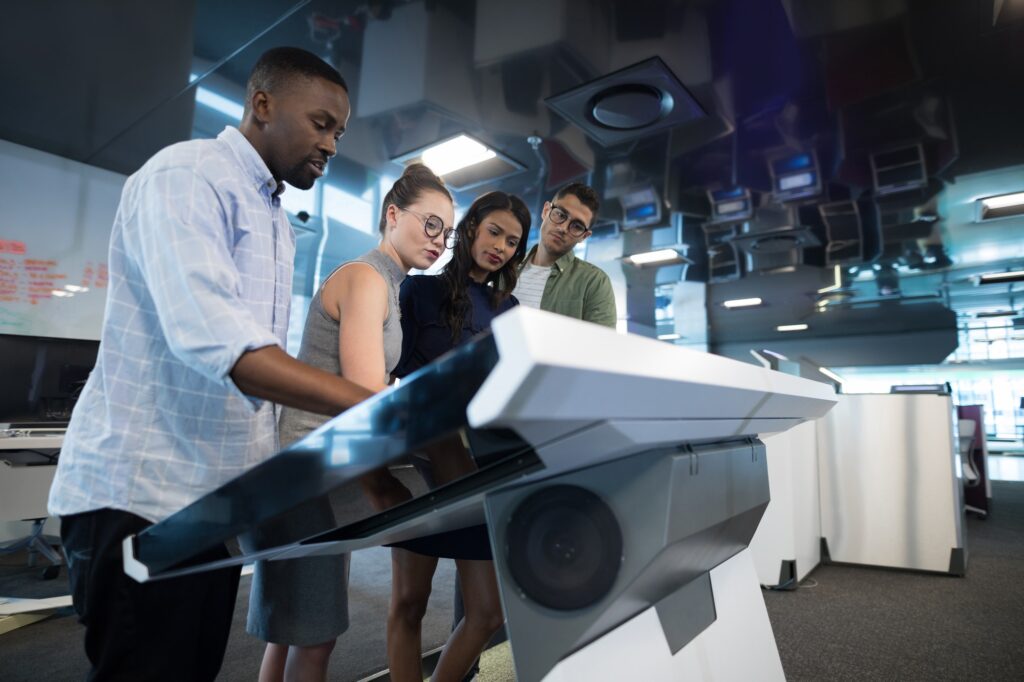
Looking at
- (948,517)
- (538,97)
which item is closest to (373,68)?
(538,97)

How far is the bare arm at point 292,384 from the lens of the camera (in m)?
0.64

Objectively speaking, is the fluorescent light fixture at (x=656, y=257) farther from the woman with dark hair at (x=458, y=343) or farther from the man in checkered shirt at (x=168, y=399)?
the man in checkered shirt at (x=168, y=399)

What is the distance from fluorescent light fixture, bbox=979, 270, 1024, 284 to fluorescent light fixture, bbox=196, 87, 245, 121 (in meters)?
9.13

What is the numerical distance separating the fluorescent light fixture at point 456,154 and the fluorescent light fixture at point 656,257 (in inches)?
121

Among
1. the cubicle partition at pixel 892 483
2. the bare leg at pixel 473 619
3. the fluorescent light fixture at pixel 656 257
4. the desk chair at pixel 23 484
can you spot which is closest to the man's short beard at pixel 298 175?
the bare leg at pixel 473 619

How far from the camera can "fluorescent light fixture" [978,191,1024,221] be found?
213 inches

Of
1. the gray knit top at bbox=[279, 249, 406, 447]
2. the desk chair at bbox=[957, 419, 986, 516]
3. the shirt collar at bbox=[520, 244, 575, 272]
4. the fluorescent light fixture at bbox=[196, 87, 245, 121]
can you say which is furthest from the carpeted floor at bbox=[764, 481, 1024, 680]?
the fluorescent light fixture at bbox=[196, 87, 245, 121]

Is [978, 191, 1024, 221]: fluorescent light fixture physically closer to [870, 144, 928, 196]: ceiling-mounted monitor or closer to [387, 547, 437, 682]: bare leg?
[870, 144, 928, 196]: ceiling-mounted monitor

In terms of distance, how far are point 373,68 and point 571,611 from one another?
11.5 ft

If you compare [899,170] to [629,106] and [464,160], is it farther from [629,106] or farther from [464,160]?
[464,160]

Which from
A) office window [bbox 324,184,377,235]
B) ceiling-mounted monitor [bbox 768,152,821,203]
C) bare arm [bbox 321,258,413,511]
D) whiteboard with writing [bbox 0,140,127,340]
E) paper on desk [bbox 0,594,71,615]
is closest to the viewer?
bare arm [bbox 321,258,413,511]

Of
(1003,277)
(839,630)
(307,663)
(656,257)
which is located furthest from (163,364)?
(1003,277)

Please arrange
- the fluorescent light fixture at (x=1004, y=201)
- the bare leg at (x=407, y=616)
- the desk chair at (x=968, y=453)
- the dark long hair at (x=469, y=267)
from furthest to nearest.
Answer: the desk chair at (x=968, y=453) → the fluorescent light fixture at (x=1004, y=201) → the dark long hair at (x=469, y=267) → the bare leg at (x=407, y=616)

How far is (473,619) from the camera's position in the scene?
1342mm
